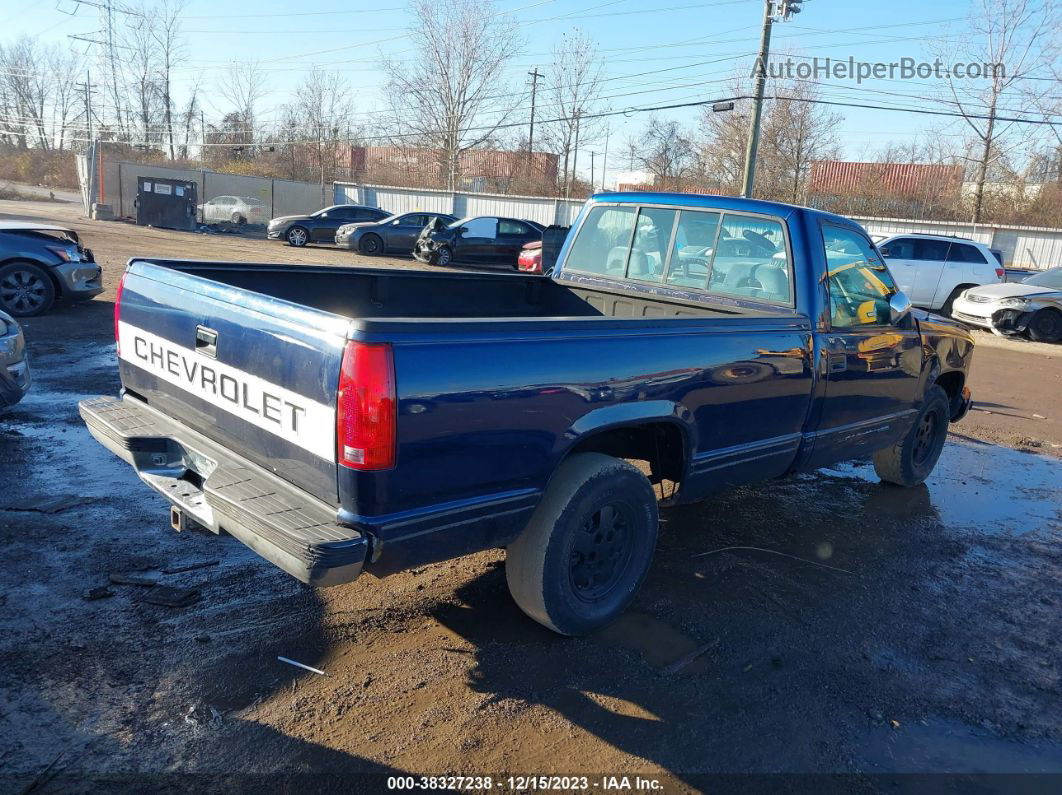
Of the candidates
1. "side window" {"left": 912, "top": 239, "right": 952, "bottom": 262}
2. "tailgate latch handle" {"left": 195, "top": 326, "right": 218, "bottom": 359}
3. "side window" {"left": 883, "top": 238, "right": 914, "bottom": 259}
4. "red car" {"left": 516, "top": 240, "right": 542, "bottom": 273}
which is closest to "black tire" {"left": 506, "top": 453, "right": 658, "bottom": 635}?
"tailgate latch handle" {"left": 195, "top": 326, "right": 218, "bottom": 359}

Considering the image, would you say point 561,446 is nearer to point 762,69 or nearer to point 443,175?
point 762,69

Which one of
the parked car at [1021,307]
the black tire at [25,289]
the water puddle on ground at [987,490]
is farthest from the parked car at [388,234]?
the water puddle on ground at [987,490]

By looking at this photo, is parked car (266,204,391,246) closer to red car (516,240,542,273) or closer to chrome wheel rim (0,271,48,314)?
red car (516,240,542,273)

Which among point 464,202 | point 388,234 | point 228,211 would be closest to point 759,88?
point 388,234

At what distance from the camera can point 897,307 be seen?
16.1ft

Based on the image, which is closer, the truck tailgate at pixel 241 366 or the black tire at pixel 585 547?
the truck tailgate at pixel 241 366

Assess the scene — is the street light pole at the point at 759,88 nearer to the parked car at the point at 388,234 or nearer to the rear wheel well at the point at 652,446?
the parked car at the point at 388,234

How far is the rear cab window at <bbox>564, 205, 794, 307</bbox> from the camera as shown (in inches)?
180

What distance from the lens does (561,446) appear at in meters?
3.17

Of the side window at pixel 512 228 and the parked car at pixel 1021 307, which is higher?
the side window at pixel 512 228

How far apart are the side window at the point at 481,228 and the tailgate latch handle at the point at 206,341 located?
19.4 m

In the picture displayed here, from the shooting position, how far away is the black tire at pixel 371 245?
23727 millimetres

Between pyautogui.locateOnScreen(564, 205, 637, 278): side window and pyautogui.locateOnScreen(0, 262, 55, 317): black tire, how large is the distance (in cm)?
825

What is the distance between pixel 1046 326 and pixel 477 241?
1398cm
